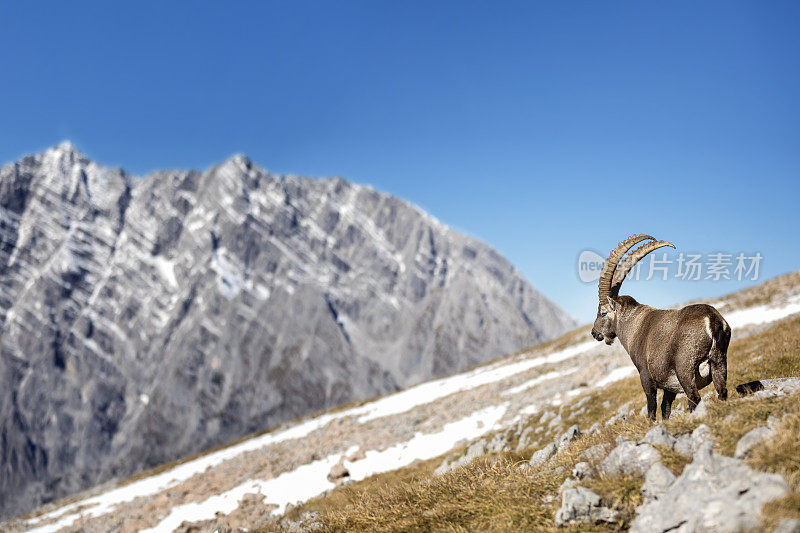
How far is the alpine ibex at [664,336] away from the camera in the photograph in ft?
31.3

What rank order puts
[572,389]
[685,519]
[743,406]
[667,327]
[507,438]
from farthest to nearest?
[572,389], [507,438], [667,327], [743,406], [685,519]

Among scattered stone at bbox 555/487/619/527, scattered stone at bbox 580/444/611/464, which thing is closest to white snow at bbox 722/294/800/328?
scattered stone at bbox 580/444/611/464

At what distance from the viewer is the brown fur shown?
31.2ft

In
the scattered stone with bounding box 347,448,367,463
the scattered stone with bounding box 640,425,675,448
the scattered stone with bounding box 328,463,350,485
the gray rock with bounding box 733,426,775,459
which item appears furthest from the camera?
the scattered stone with bounding box 347,448,367,463

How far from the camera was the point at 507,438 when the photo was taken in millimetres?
22062

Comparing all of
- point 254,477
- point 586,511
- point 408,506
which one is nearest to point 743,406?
point 586,511

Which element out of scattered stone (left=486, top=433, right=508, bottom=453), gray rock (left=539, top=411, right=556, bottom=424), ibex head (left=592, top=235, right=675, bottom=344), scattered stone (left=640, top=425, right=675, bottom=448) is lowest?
scattered stone (left=486, top=433, right=508, bottom=453)

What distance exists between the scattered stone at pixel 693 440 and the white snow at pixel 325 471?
21550mm

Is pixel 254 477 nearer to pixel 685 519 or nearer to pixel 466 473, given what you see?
pixel 466 473

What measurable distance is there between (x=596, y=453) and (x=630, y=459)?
0.94m

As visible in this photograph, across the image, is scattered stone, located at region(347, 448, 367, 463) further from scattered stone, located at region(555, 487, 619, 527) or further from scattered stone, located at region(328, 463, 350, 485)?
scattered stone, located at region(555, 487, 619, 527)

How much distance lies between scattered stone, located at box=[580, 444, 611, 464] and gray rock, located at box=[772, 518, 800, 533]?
3104 millimetres

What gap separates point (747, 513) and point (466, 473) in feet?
18.8

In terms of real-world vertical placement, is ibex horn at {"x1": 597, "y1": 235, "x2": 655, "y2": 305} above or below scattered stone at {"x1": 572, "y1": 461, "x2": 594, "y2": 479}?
above
